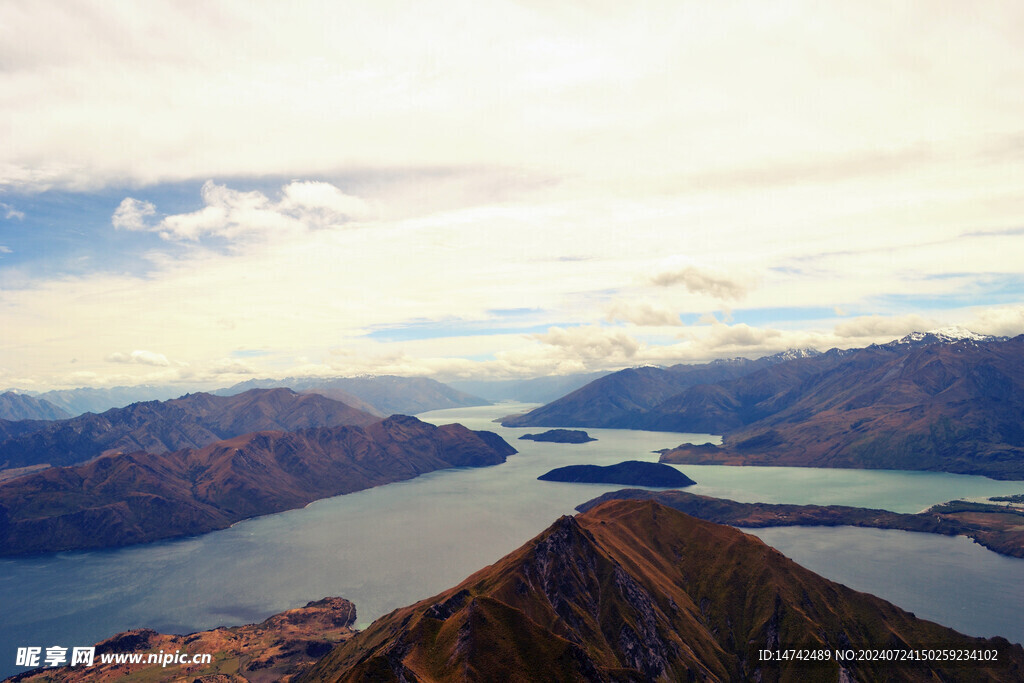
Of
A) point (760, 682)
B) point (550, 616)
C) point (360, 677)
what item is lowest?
point (760, 682)

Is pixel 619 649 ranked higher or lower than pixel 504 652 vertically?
lower

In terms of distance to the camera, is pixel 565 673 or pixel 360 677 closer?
pixel 360 677

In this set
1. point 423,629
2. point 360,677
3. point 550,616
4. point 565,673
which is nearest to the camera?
point 360,677

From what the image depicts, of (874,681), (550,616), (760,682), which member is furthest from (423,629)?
(874,681)

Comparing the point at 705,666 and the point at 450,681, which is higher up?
the point at 450,681

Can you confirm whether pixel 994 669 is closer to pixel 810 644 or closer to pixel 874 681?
pixel 874 681

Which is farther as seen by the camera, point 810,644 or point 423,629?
point 810,644

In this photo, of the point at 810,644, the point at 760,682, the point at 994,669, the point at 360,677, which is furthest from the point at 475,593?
→ the point at 994,669

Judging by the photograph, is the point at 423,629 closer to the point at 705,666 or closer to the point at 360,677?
the point at 360,677

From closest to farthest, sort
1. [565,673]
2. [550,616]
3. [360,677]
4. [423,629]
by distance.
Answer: [360,677]
[565,673]
[423,629]
[550,616]
